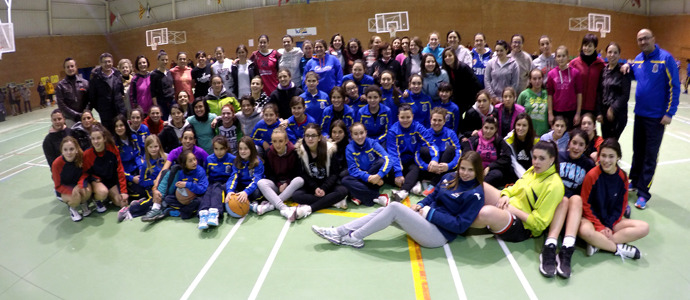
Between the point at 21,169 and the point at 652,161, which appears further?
the point at 21,169

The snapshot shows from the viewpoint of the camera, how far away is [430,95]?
23.3 ft

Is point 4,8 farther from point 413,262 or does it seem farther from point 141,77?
point 413,262

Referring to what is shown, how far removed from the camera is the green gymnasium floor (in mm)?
3965

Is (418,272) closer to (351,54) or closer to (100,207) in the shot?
(100,207)

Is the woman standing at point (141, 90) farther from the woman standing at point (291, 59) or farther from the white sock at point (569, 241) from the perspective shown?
the white sock at point (569, 241)

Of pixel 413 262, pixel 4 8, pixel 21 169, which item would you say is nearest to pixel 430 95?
pixel 413 262

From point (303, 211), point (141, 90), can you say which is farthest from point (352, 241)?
point (141, 90)

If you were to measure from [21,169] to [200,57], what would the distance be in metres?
4.27

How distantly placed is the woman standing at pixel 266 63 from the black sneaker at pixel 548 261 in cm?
579

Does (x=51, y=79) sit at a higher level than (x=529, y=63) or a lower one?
higher

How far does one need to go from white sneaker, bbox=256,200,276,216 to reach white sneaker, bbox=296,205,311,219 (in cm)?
45

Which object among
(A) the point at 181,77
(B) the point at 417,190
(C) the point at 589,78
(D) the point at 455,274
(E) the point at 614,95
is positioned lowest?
(D) the point at 455,274

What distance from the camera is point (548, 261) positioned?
13.6 ft

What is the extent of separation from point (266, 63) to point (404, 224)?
4.95 metres
